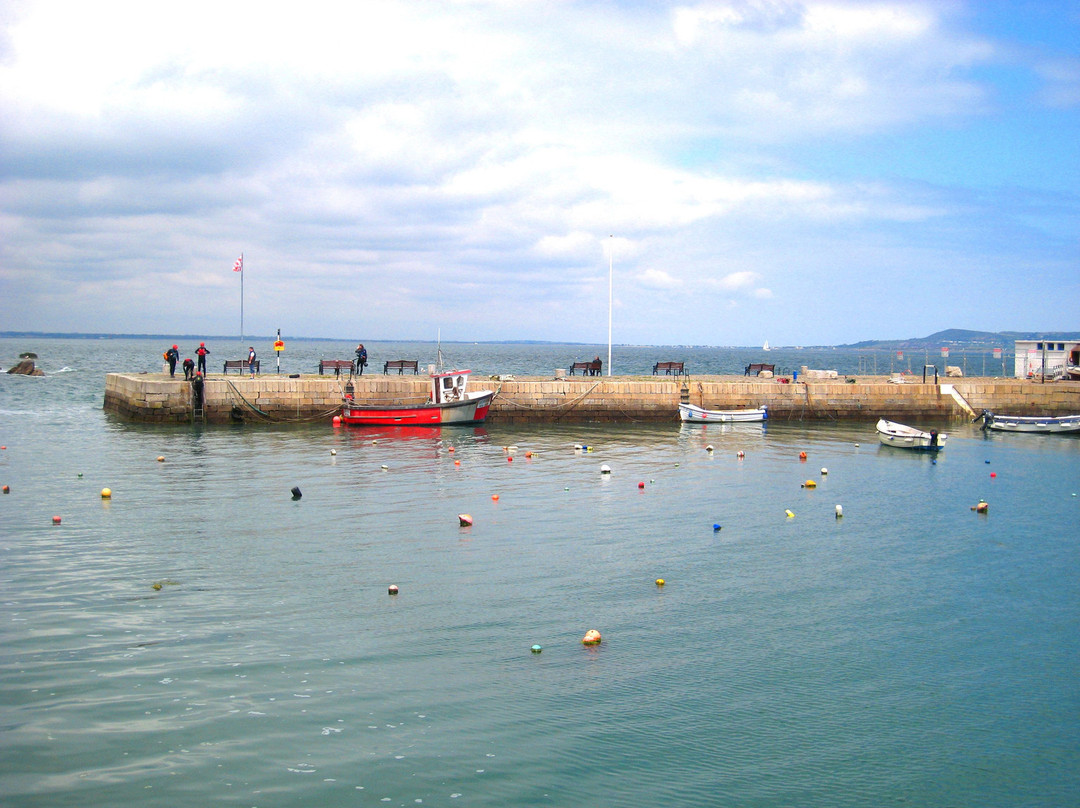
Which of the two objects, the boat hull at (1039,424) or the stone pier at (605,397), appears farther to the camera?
the boat hull at (1039,424)

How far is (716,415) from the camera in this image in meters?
38.9

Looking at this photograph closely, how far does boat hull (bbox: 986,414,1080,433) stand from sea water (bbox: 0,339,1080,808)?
54.6ft

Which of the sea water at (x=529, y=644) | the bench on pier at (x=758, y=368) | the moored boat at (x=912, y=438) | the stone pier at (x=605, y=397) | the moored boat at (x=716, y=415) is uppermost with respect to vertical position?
the bench on pier at (x=758, y=368)

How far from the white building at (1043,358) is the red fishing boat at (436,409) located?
103 feet

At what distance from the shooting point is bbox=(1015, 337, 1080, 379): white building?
47688 mm

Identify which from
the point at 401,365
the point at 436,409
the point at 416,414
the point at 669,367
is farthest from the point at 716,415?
the point at 401,365

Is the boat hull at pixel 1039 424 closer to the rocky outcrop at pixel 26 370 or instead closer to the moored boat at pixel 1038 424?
the moored boat at pixel 1038 424

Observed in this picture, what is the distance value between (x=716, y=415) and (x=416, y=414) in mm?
13377

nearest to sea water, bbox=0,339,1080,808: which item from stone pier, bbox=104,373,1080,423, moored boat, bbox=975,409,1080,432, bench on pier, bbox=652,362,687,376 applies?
stone pier, bbox=104,373,1080,423

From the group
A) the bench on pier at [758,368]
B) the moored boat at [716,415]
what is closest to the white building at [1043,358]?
the bench on pier at [758,368]

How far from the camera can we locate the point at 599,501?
21.0m

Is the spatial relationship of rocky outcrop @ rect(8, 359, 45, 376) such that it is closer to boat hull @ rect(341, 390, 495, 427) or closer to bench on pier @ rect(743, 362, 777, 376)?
boat hull @ rect(341, 390, 495, 427)

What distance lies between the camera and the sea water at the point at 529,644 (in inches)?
319

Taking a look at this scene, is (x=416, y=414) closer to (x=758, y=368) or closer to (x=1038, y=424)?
(x=758, y=368)
